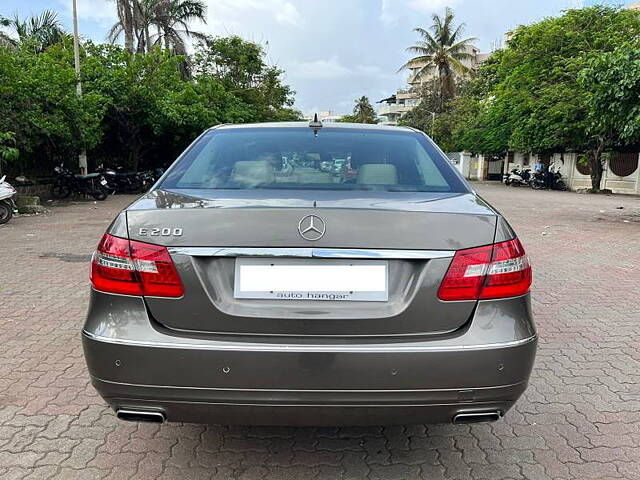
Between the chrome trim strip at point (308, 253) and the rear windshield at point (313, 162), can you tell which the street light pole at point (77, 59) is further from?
the chrome trim strip at point (308, 253)

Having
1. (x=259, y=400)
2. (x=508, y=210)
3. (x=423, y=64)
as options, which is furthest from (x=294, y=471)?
(x=423, y=64)

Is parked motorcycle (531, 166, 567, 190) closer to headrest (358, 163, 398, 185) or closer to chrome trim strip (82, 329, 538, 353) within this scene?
headrest (358, 163, 398, 185)

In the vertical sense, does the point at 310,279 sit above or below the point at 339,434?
above

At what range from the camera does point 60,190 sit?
17.0 metres

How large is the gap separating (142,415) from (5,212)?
11.0 m

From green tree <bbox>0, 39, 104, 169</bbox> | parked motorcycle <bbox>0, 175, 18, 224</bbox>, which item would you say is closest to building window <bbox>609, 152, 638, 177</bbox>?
green tree <bbox>0, 39, 104, 169</bbox>

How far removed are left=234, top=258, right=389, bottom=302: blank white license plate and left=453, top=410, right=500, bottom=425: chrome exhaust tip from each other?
53cm

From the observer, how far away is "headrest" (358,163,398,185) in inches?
104

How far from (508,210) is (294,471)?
14319 millimetres

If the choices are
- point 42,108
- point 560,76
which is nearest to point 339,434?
point 42,108

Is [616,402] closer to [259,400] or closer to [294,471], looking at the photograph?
[294,471]

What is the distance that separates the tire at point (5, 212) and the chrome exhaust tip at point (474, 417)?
38.1 feet

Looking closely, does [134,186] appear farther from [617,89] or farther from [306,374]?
[306,374]

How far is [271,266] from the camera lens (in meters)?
1.97
